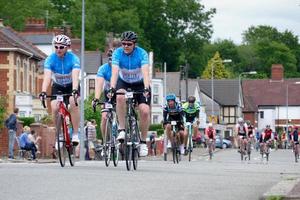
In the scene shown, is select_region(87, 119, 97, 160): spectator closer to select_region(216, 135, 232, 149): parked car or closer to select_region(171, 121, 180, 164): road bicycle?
select_region(171, 121, 180, 164): road bicycle

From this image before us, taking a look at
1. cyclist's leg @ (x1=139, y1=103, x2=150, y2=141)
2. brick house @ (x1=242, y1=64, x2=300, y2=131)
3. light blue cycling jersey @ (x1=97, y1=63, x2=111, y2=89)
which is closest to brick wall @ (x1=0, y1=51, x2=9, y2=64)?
light blue cycling jersey @ (x1=97, y1=63, x2=111, y2=89)

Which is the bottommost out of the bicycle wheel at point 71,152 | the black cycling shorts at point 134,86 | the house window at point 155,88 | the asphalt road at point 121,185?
the asphalt road at point 121,185

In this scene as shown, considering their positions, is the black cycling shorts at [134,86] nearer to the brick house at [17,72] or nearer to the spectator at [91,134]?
the spectator at [91,134]

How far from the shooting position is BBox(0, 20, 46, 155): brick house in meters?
63.8

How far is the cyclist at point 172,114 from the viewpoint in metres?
29.2

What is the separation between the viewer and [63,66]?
777 inches

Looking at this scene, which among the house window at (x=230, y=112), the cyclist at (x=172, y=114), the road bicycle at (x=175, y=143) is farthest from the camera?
the house window at (x=230, y=112)

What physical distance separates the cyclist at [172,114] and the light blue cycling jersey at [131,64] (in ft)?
31.4

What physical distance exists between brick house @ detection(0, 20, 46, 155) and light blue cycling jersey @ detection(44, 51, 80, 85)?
41297mm

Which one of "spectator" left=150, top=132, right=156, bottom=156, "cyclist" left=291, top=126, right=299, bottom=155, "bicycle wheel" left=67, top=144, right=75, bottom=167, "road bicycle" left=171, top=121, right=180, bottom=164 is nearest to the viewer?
"bicycle wheel" left=67, top=144, right=75, bottom=167

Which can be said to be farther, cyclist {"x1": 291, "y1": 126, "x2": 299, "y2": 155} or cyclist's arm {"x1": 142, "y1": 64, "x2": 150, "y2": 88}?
cyclist {"x1": 291, "y1": 126, "x2": 299, "y2": 155}

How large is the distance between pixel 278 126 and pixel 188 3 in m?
26.5

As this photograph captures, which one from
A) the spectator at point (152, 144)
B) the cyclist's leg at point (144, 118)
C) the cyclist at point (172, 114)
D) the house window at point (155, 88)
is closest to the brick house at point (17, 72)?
the spectator at point (152, 144)

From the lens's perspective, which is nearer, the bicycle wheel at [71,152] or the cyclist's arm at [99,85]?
the bicycle wheel at [71,152]
